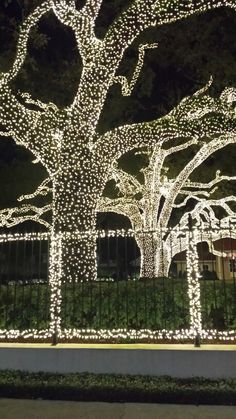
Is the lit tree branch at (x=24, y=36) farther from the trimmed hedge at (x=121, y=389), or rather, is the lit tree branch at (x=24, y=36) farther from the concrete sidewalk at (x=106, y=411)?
the concrete sidewalk at (x=106, y=411)

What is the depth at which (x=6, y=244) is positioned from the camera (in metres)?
8.63

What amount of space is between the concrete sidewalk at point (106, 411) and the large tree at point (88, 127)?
3.76 metres

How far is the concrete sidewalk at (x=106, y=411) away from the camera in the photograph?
17.0 feet

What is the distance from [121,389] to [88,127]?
5780 mm

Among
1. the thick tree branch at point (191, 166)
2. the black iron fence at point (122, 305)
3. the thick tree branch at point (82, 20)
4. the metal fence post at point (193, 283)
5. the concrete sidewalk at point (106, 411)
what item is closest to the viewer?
the concrete sidewalk at point (106, 411)

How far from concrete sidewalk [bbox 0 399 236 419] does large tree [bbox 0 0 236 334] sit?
3.76m

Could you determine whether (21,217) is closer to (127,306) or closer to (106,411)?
(127,306)

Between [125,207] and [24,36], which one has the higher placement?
[24,36]

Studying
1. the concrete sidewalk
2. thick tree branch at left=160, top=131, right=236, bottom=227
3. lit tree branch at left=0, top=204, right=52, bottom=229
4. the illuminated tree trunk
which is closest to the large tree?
the illuminated tree trunk

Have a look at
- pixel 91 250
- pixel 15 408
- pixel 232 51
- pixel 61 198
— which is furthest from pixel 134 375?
pixel 232 51

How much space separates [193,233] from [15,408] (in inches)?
140

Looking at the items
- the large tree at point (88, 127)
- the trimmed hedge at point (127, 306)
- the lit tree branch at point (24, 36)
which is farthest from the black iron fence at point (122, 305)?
the lit tree branch at point (24, 36)

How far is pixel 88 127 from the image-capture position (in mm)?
9945

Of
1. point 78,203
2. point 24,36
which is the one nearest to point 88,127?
point 78,203
